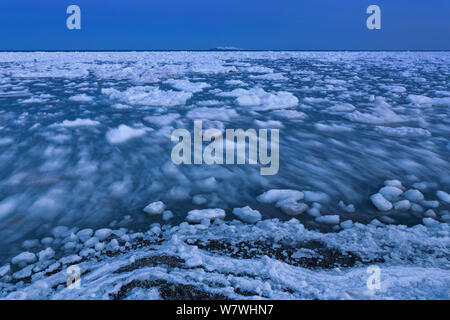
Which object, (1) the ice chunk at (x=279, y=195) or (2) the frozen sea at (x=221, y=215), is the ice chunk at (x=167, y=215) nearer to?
(2) the frozen sea at (x=221, y=215)

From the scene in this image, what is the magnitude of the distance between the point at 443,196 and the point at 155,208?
1864 mm

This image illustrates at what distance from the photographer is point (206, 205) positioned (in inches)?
71.6

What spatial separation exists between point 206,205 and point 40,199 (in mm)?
1058

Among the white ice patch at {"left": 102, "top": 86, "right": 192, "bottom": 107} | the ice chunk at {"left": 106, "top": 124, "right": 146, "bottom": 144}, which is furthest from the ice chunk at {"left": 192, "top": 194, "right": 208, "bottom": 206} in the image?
the white ice patch at {"left": 102, "top": 86, "right": 192, "bottom": 107}

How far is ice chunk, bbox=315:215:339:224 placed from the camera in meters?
1.61

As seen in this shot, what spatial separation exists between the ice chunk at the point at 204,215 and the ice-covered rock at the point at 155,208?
182 millimetres

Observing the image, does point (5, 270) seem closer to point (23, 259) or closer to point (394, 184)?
point (23, 259)

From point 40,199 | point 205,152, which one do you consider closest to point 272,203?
point 205,152

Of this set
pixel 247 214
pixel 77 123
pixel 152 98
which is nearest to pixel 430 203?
pixel 247 214

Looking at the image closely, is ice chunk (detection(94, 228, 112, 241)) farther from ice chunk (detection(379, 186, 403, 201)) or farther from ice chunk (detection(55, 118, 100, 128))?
ice chunk (detection(55, 118, 100, 128))

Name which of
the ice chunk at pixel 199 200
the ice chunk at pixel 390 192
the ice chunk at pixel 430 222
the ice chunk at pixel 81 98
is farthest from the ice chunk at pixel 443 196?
the ice chunk at pixel 81 98

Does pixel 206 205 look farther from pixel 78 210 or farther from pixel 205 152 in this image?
pixel 205 152

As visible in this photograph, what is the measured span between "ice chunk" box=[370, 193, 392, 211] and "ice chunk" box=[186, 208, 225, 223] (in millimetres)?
952

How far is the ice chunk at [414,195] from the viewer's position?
1852 millimetres
